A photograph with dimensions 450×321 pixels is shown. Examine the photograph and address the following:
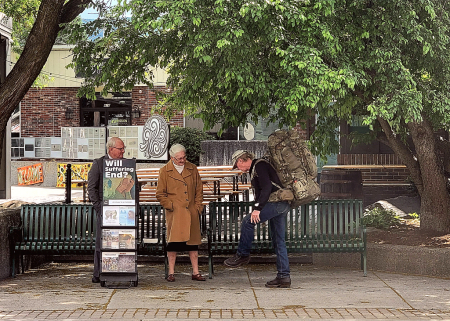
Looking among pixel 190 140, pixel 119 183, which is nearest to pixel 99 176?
pixel 119 183

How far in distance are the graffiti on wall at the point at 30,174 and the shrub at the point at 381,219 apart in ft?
54.9

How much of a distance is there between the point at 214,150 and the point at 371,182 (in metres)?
8.56

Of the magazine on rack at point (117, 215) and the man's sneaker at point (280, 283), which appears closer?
the man's sneaker at point (280, 283)

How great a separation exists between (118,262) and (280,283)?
1.90 metres

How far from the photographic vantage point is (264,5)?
Answer: 7.30 m

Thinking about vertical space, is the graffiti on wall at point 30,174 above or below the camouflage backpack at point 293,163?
below

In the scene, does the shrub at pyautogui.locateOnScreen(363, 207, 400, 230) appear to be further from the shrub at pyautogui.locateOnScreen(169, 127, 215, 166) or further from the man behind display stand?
the shrub at pyautogui.locateOnScreen(169, 127, 215, 166)

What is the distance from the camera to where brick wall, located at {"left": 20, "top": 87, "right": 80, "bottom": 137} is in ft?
87.9

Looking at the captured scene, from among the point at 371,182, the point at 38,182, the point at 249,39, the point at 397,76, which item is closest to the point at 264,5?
the point at 249,39

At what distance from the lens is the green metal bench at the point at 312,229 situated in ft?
28.6

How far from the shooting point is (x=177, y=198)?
812cm

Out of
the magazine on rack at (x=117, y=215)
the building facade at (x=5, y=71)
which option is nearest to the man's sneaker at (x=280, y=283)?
→ the magazine on rack at (x=117, y=215)

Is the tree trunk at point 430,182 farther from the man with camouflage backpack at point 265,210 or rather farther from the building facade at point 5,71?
the building facade at point 5,71

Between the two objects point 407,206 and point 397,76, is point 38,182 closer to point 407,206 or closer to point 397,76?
point 407,206
